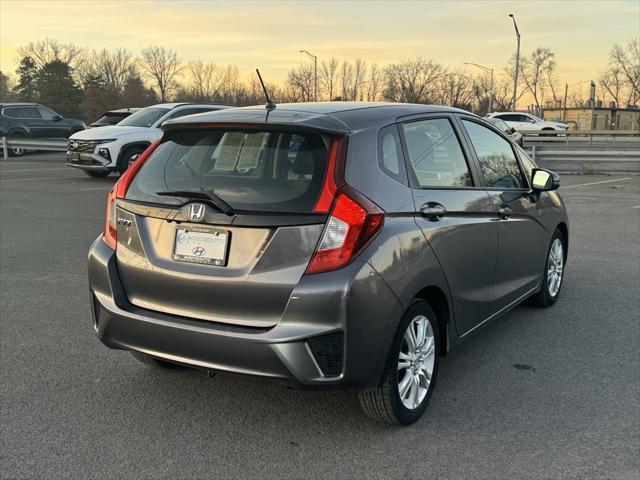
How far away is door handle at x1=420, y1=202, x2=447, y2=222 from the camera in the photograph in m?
3.36

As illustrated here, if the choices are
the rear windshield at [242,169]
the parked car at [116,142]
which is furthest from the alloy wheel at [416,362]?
the parked car at [116,142]

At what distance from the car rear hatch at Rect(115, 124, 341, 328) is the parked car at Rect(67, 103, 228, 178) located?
37.3ft

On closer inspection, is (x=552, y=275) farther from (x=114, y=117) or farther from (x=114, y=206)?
(x=114, y=117)

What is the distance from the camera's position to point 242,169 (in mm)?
3215

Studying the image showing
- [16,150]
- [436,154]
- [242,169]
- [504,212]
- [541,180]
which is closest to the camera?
[242,169]

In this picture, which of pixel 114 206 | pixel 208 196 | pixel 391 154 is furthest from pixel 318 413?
pixel 114 206

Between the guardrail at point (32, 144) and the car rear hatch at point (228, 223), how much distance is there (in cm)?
2024

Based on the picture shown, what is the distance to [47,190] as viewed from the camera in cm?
1399

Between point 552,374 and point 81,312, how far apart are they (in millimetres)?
3731

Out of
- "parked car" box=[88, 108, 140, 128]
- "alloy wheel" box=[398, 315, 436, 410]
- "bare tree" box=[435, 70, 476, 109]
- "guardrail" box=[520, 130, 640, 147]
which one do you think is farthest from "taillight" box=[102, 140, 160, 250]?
"bare tree" box=[435, 70, 476, 109]

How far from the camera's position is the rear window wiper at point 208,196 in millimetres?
2984

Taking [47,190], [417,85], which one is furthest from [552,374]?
[417,85]

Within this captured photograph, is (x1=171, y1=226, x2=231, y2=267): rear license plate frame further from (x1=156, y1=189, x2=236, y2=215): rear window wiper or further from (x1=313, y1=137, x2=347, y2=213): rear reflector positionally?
(x1=313, y1=137, x2=347, y2=213): rear reflector

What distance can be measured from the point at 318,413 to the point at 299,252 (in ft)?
3.68
